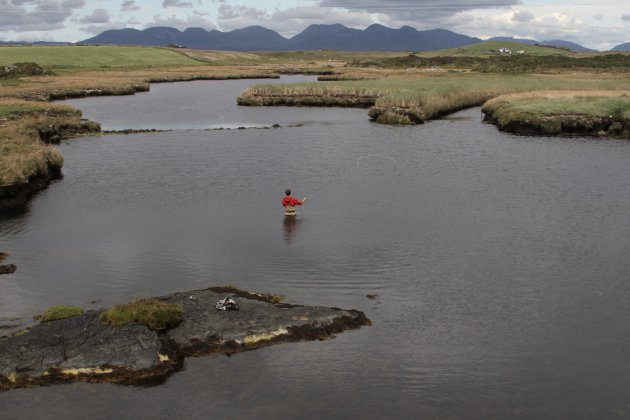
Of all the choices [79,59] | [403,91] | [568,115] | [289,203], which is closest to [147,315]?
[289,203]

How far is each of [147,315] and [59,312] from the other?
363cm

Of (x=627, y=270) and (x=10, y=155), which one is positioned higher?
(x=10, y=155)

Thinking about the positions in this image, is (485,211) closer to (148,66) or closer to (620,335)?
(620,335)

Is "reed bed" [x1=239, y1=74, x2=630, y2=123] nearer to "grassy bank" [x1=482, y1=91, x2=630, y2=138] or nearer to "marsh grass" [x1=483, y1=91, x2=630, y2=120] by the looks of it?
"marsh grass" [x1=483, y1=91, x2=630, y2=120]

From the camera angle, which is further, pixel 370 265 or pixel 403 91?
pixel 403 91

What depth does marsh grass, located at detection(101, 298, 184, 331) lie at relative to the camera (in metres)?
20.9

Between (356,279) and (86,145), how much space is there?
4347cm

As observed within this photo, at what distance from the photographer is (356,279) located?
2662cm

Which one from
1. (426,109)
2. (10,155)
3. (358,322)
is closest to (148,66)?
(426,109)

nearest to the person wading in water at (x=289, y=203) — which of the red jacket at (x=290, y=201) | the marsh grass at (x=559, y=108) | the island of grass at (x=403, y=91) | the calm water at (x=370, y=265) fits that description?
the red jacket at (x=290, y=201)

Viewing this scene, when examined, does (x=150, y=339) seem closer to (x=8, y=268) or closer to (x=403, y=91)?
(x=8, y=268)

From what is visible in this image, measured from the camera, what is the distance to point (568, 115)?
225 feet

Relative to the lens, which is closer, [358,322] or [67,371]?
[67,371]

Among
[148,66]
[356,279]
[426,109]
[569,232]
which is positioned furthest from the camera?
[148,66]
